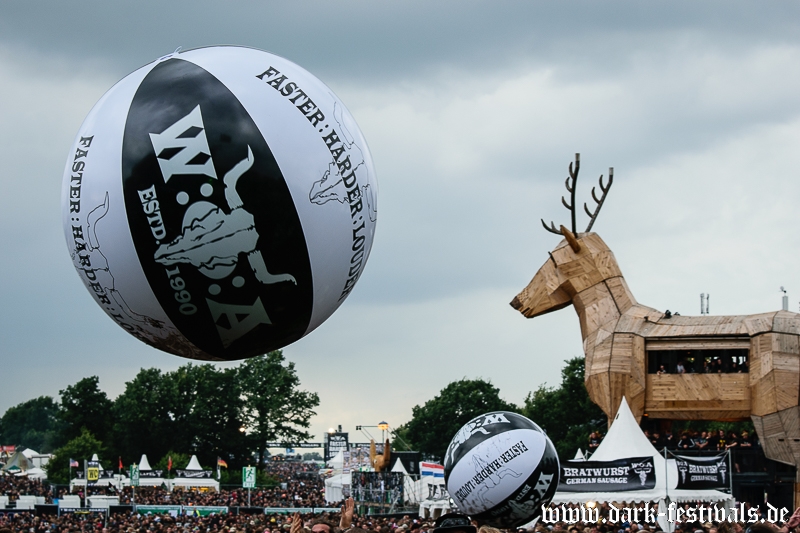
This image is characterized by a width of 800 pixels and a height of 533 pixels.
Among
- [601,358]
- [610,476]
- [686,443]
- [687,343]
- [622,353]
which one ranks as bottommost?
[610,476]

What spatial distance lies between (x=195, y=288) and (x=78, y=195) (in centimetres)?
70

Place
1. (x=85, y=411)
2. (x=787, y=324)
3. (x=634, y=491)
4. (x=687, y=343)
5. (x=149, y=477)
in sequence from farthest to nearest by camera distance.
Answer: (x=85, y=411)
(x=149, y=477)
(x=687, y=343)
(x=787, y=324)
(x=634, y=491)

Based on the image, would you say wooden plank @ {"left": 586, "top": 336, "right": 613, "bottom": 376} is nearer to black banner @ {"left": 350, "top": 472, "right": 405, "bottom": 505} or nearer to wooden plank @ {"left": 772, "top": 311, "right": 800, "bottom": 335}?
wooden plank @ {"left": 772, "top": 311, "right": 800, "bottom": 335}

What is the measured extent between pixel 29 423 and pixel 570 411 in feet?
454

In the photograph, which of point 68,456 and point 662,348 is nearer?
point 662,348

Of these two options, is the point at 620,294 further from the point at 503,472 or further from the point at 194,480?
the point at 194,480

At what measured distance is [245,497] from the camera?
165ft

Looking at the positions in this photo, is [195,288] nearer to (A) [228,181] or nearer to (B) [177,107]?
(A) [228,181]

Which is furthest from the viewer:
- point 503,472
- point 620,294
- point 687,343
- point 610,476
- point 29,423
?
point 29,423

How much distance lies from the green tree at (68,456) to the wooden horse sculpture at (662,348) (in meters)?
64.4

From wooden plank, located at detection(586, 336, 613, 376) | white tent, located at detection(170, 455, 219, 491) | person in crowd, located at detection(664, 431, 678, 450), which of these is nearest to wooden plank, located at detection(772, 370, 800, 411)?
person in crowd, located at detection(664, 431, 678, 450)

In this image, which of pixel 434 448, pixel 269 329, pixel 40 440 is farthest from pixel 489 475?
pixel 40 440

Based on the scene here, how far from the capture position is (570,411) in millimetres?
71062

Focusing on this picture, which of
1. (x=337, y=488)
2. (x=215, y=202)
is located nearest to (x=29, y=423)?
(x=337, y=488)
